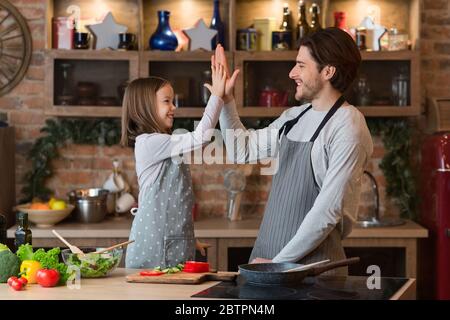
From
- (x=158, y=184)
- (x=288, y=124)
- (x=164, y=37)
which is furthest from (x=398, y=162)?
(x=158, y=184)

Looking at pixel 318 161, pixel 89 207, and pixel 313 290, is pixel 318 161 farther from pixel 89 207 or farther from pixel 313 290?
pixel 89 207

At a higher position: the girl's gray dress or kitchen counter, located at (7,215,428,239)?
the girl's gray dress

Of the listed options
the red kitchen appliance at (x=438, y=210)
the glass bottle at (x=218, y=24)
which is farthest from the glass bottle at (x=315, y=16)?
the red kitchen appliance at (x=438, y=210)

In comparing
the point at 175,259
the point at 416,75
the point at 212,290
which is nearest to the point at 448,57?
the point at 416,75

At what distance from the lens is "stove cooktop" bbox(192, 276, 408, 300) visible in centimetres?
258

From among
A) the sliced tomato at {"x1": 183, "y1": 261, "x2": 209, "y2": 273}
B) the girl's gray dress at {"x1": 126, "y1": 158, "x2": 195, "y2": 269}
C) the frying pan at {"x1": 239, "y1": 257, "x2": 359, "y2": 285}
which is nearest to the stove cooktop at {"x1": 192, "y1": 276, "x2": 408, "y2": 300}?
the frying pan at {"x1": 239, "y1": 257, "x2": 359, "y2": 285}

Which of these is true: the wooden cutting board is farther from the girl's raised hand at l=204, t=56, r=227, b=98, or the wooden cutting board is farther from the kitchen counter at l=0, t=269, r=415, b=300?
the girl's raised hand at l=204, t=56, r=227, b=98

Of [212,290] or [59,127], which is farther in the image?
[59,127]

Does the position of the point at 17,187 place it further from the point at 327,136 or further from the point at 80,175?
the point at 327,136

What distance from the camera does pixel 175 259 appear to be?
3506 millimetres

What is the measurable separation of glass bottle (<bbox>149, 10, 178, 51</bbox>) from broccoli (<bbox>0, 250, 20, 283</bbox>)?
2532mm

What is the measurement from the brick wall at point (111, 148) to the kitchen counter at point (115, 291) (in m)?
2.62

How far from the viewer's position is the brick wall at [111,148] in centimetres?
543
